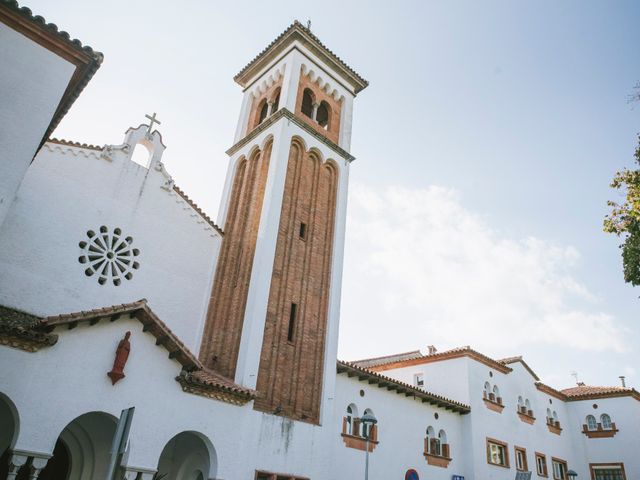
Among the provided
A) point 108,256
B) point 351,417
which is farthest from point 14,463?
point 351,417

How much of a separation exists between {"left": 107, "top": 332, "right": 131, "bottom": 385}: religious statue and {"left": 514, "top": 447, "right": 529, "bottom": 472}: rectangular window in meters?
20.1

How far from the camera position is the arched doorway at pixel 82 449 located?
1252cm

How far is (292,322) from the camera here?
16750mm

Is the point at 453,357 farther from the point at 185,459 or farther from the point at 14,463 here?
the point at 14,463

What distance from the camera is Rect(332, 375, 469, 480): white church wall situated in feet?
55.3

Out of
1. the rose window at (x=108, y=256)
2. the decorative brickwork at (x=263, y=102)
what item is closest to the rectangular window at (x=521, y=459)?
the decorative brickwork at (x=263, y=102)

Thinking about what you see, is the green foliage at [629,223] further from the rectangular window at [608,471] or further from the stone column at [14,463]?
the rectangular window at [608,471]

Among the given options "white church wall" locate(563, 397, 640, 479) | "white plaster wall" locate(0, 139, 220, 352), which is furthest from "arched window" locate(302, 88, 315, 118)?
"white church wall" locate(563, 397, 640, 479)

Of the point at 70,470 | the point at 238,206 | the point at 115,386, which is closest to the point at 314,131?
the point at 238,206

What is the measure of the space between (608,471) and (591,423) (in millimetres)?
2619

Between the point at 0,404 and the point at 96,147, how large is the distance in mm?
7876

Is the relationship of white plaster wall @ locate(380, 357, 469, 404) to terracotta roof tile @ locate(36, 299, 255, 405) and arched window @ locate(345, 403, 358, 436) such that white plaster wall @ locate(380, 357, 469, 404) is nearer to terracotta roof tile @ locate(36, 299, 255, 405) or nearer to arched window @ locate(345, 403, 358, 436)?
arched window @ locate(345, 403, 358, 436)

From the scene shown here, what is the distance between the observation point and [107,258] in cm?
1505

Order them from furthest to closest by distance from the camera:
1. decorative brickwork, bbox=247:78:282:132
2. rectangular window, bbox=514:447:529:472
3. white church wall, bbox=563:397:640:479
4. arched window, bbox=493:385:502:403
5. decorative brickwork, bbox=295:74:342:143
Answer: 1. white church wall, bbox=563:397:640:479
2. arched window, bbox=493:385:502:403
3. rectangular window, bbox=514:447:529:472
4. decorative brickwork, bbox=247:78:282:132
5. decorative brickwork, bbox=295:74:342:143
